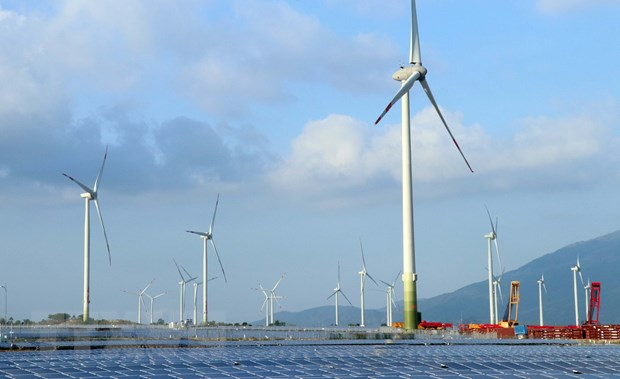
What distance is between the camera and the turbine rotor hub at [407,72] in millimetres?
153125

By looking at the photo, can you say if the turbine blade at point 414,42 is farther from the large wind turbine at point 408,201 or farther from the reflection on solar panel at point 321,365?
the reflection on solar panel at point 321,365

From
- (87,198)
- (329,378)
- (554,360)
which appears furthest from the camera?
(87,198)

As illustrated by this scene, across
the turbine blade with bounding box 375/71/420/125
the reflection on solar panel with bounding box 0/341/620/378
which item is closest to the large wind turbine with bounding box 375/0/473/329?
the turbine blade with bounding box 375/71/420/125

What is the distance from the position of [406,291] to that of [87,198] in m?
60.1

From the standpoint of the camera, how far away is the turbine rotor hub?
153125mm

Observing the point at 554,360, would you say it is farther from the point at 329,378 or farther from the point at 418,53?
the point at 418,53

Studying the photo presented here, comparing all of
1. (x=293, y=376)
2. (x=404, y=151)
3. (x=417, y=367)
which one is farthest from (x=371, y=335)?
(x=293, y=376)

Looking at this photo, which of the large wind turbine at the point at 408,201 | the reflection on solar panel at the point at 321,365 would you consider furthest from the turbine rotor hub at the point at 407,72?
the reflection on solar panel at the point at 321,365

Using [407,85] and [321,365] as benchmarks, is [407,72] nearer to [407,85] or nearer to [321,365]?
[407,85]

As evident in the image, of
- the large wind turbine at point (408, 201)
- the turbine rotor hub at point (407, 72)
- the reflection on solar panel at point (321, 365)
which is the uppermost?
the turbine rotor hub at point (407, 72)

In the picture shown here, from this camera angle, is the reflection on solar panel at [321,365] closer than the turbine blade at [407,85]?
Yes

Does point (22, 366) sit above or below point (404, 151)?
below

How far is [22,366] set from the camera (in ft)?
219

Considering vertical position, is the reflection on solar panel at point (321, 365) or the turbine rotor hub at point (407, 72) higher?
the turbine rotor hub at point (407, 72)
